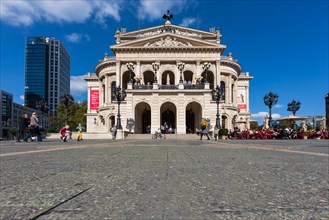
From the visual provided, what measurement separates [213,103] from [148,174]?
38465mm

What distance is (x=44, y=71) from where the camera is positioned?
513ft

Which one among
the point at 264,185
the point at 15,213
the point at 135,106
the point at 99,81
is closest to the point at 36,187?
the point at 15,213

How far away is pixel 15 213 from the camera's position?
1661 millimetres

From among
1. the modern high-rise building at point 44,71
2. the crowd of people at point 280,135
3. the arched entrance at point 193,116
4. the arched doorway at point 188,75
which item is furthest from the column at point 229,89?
the modern high-rise building at point 44,71

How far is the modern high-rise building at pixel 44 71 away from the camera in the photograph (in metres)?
155

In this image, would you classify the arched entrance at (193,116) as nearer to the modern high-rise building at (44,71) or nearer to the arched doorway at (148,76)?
the arched doorway at (148,76)

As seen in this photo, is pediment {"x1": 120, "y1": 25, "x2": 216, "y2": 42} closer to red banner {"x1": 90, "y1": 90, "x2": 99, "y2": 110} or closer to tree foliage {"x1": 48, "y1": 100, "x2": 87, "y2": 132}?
red banner {"x1": 90, "y1": 90, "x2": 99, "y2": 110}

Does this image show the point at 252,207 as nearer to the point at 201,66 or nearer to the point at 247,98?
the point at 201,66

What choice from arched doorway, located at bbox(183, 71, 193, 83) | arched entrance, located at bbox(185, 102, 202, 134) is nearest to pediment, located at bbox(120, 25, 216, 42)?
arched doorway, located at bbox(183, 71, 193, 83)

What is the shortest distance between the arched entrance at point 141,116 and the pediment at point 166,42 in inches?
421

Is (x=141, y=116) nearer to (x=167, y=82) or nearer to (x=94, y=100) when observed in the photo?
(x=167, y=82)

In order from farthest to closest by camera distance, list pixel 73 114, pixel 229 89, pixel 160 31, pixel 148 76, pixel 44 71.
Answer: pixel 44 71, pixel 73 114, pixel 160 31, pixel 229 89, pixel 148 76

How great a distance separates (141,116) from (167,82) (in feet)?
23.2

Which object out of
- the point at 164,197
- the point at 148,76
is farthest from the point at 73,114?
the point at 164,197
